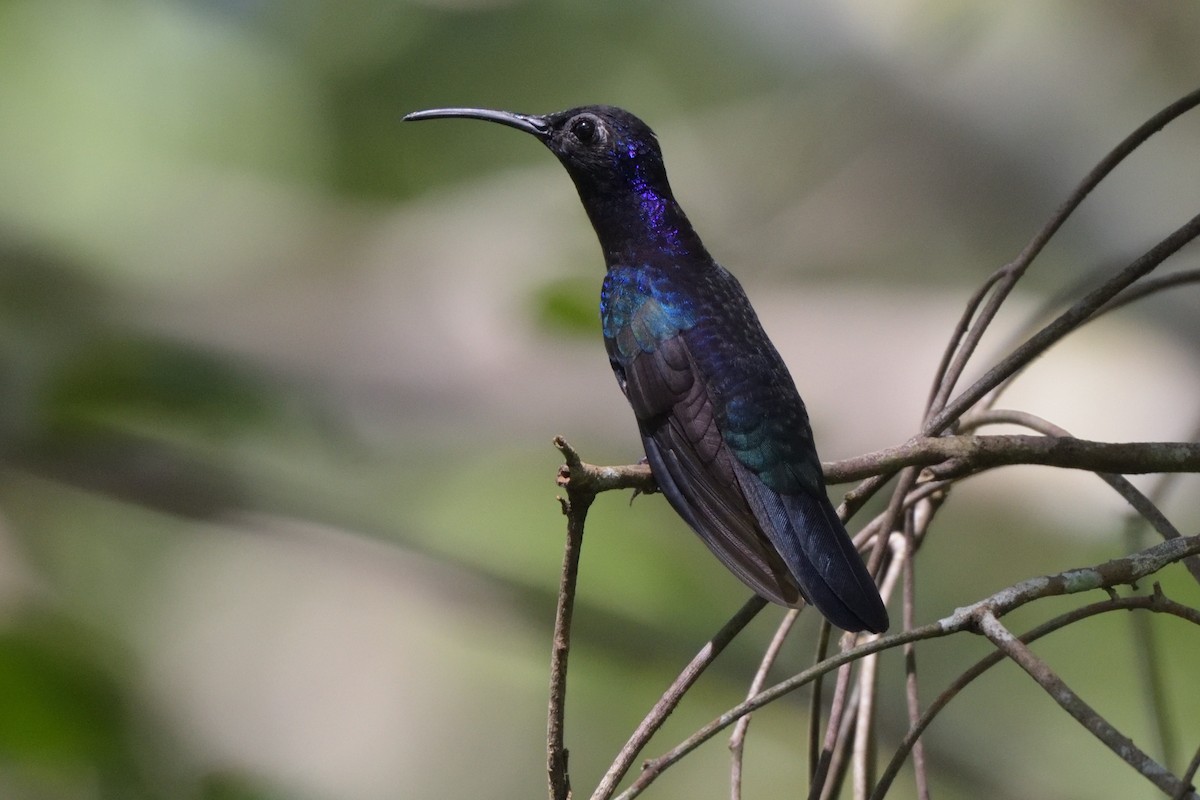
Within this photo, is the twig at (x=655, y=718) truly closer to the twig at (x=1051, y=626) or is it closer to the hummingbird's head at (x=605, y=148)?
the twig at (x=1051, y=626)

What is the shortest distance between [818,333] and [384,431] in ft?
7.20

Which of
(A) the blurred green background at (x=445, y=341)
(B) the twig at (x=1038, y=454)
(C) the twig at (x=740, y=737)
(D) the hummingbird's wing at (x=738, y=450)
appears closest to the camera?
(B) the twig at (x=1038, y=454)

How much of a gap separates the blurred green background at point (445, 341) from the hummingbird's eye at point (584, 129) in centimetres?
246

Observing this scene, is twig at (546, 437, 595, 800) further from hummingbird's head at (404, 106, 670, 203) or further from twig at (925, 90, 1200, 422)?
hummingbird's head at (404, 106, 670, 203)

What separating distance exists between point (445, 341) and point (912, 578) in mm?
4404

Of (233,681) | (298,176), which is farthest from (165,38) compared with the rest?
(233,681)

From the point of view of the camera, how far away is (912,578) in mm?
1585

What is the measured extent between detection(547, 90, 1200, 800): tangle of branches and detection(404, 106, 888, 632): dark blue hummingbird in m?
0.09

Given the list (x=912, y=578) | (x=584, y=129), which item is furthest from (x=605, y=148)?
(x=912, y=578)

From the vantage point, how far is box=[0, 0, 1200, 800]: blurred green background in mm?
4492

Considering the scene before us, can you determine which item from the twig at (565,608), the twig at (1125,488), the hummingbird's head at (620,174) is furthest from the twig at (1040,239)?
the hummingbird's head at (620,174)

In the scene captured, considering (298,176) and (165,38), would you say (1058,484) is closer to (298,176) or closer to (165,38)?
(298,176)

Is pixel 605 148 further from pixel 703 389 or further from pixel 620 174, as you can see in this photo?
pixel 703 389

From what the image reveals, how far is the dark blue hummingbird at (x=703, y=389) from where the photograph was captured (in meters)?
1.63
